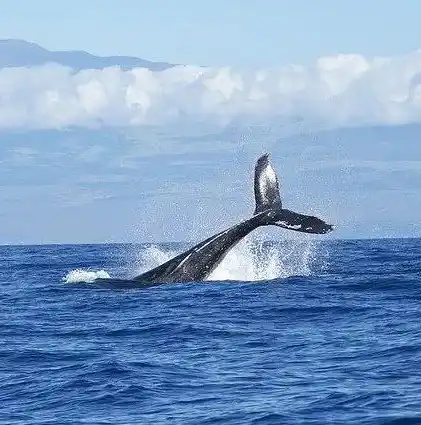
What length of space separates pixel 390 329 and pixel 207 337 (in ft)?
10.5

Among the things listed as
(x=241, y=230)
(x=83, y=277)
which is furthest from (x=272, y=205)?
(x=83, y=277)

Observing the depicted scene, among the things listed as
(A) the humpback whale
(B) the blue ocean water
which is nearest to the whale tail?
(A) the humpback whale

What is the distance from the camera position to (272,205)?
1026 inches

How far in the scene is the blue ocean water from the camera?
12234 mm

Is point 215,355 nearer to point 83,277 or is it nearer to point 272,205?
point 272,205

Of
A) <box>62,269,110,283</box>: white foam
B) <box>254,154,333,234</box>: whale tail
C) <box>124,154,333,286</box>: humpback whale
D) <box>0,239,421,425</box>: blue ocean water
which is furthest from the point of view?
<box>62,269,110,283</box>: white foam

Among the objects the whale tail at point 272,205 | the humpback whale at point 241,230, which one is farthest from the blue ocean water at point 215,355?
the whale tail at point 272,205

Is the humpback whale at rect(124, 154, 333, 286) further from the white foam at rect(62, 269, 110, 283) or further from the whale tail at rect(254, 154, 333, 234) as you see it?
the white foam at rect(62, 269, 110, 283)

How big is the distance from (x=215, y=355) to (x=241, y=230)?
10745mm

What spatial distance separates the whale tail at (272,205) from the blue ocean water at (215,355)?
64.5 inches

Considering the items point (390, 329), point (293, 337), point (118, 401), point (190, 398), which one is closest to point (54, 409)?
point (118, 401)

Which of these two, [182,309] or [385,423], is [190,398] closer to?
[385,423]

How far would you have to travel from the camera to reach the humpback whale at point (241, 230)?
24.9 meters

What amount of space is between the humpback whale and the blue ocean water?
0.76m
